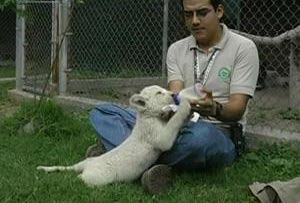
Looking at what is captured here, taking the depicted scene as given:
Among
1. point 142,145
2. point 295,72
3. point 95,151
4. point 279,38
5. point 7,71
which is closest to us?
point 142,145

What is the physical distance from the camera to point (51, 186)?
3654 millimetres

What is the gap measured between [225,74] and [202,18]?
0.38 m

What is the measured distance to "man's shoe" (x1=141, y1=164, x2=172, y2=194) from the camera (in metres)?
3.59

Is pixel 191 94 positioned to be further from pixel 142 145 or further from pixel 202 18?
pixel 202 18

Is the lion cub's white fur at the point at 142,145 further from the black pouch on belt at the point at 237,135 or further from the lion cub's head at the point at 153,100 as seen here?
the black pouch on belt at the point at 237,135

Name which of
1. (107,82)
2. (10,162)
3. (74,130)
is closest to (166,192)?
(10,162)

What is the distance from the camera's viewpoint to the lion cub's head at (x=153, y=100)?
364cm

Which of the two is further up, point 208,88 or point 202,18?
point 202,18

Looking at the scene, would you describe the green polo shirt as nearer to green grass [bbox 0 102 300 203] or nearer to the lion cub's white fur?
the lion cub's white fur

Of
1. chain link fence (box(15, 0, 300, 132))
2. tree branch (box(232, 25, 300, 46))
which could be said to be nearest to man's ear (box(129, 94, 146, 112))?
tree branch (box(232, 25, 300, 46))

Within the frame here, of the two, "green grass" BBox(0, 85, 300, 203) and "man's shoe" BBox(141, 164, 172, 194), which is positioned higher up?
"man's shoe" BBox(141, 164, 172, 194)

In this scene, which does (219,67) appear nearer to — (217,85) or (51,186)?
(217,85)

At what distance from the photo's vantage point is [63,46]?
6691 millimetres

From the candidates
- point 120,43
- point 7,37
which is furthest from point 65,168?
point 7,37
